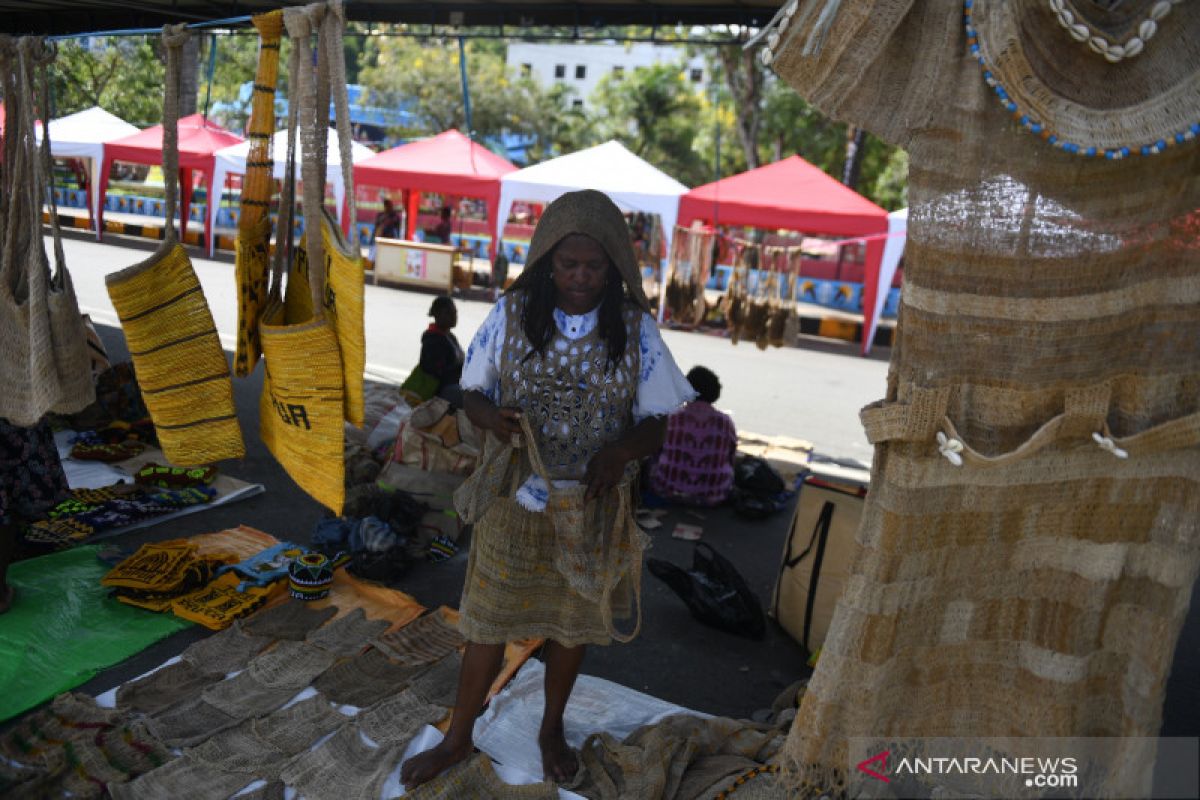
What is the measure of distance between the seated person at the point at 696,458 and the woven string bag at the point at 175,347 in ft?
10.2

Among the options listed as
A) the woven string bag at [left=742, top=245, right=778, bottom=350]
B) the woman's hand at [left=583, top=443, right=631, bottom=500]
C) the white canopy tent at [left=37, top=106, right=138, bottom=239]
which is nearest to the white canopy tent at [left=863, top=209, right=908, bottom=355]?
the woven string bag at [left=742, top=245, right=778, bottom=350]

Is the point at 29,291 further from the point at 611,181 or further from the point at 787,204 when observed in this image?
the point at 787,204

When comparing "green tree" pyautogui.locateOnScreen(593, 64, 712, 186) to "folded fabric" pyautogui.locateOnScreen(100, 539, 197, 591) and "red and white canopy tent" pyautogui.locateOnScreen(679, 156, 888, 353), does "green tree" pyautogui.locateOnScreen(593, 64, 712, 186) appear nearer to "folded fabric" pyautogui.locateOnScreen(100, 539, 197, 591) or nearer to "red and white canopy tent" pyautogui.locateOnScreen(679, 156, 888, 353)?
"red and white canopy tent" pyautogui.locateOnScreen(679, 156, 888, 353)

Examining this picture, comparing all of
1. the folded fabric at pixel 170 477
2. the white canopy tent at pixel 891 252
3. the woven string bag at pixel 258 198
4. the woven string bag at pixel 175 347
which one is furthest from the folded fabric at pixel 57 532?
the white canopy tent at pixel 891 252

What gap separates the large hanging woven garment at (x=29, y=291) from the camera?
118 inches

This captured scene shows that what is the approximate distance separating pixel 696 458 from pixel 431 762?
3.17m

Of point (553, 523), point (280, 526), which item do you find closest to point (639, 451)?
point (553, 523)

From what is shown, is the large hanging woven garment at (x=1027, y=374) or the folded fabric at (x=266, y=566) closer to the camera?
the large hanging woven garment at (x=1027, y=374)

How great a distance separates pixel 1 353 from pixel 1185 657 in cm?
498

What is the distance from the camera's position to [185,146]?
48.2 ft

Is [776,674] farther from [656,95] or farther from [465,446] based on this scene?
[656,95]

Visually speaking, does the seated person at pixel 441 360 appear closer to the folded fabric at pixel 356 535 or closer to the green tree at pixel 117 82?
the folded fabric at pixel 356 535

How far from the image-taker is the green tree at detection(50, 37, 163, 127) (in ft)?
54.9

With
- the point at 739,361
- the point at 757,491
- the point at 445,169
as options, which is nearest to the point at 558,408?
the point at 757,491
